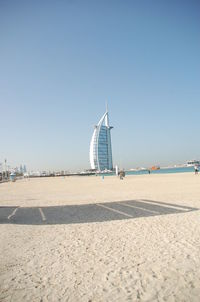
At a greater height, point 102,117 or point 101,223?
point 102,117

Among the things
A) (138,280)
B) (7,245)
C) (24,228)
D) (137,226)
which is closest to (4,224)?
(24,228)

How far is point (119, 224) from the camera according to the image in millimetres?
6809

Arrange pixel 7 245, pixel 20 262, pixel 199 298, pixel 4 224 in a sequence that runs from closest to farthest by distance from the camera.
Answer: pixel 199 298
pixel 20 262
pixel 7 245
pixel 4 224

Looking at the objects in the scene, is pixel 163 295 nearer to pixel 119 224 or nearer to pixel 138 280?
pixel 138 280

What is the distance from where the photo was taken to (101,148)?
16188cm

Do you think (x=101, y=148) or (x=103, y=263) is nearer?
(x=103, y=263)

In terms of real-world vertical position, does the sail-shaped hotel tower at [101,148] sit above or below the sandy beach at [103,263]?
above

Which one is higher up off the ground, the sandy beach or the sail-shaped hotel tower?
the sail-shaped hotel tower

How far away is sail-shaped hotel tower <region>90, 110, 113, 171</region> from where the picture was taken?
15988 cm

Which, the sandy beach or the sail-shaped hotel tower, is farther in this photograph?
the sail-shaped hotel tower

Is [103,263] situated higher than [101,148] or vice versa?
[101,148]

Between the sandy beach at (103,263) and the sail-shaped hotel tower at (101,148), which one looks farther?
the sail-shaped hotel tower at (101,148)

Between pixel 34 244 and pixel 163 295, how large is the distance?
3.59m

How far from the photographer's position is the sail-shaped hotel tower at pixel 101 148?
159875 mm
